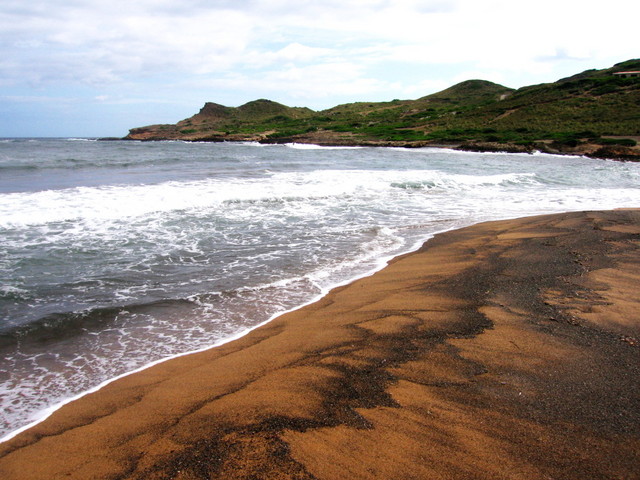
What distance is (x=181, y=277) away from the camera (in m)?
7.02

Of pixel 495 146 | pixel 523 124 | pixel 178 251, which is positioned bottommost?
pixel 178 251

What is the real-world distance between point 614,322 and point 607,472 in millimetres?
2455

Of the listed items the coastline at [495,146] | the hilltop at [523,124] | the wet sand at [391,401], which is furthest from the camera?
the hilltop at [523,124]

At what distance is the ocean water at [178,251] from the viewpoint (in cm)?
478

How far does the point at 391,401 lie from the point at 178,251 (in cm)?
628

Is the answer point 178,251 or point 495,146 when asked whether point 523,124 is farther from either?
point 178,251

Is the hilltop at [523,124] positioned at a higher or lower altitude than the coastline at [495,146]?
higher

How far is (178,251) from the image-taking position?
27.8ft

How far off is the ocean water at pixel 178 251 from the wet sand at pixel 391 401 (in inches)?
29.4

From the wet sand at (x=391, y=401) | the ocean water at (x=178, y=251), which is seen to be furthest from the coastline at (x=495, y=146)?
the wet sand at (x=391, y=401)

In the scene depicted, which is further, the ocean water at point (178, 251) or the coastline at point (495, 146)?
the coastline at point (495, 146)

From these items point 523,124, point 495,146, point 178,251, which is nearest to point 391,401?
point 178,251

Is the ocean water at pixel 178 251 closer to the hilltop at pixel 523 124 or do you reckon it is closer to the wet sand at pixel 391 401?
the wet sand at pixel 391 401

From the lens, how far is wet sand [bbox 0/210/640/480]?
8.64 ft
